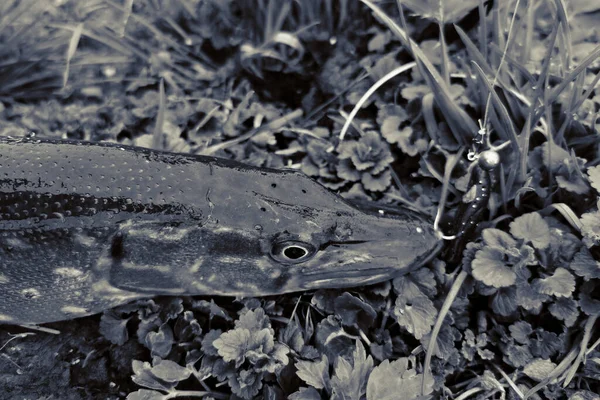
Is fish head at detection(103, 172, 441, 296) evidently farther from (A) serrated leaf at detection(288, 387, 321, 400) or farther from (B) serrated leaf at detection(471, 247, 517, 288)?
(A) serrated leaf at detection(288, 387, 321, 400)

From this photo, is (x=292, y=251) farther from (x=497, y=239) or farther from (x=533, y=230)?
(x=533, y=230)

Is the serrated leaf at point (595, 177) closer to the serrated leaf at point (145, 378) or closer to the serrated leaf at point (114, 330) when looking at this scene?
the serrated leaf at point (145, 378)

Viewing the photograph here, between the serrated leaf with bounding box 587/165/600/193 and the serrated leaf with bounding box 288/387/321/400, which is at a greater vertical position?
the serrated leaf with bounding box 587/165/600/193

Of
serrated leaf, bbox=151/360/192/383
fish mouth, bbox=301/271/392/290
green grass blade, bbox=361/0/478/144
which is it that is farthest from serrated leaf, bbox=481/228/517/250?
serrated leaf, bbox=151/360/192/383

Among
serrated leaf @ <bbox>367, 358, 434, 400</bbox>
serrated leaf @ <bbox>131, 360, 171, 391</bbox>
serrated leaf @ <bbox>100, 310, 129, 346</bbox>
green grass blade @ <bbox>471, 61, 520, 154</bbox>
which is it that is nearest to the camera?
serrated leaf @ <bbox>367, 358, 434, 400</bbox>

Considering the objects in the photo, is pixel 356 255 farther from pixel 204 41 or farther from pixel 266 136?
pixel 204 41
